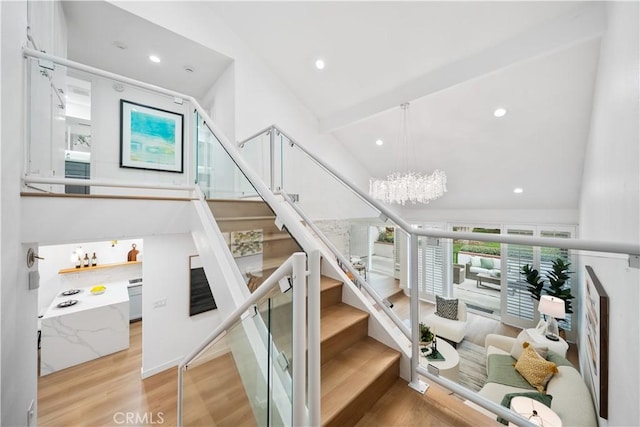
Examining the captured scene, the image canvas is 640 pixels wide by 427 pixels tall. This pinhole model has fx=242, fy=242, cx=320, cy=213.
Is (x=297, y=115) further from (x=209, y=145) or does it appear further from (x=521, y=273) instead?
(x=521, y=273)

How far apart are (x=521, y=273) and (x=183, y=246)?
14.0 ft

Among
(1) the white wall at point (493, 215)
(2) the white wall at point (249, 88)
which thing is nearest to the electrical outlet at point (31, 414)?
(2) the white wall at point (249, 88)

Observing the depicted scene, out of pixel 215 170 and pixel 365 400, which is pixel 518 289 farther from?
pixel 215 170

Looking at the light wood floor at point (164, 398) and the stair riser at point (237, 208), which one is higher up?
the stair riser at point (237, 208)

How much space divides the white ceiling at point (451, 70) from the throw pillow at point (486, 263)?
2.53 metres

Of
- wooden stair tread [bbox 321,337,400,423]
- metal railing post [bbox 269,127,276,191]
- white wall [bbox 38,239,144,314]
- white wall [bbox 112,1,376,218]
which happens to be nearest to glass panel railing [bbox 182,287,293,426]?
wooden stair tread [bbox 321,337,400,423]

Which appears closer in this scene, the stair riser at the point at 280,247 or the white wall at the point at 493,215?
the stair riser at the point at 280,247

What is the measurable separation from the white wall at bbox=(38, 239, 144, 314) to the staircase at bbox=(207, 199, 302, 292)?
3.05 metres

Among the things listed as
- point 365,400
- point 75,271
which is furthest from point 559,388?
point 75,271

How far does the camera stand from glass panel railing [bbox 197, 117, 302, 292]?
130 cm

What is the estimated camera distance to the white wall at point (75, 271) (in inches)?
173

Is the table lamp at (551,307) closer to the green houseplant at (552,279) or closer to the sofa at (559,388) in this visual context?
the green houseplant at (552,279)

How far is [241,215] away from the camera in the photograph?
1786 millimetres

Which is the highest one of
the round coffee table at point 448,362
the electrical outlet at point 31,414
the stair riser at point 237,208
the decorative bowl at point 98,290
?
the stair riser at point 237,208
